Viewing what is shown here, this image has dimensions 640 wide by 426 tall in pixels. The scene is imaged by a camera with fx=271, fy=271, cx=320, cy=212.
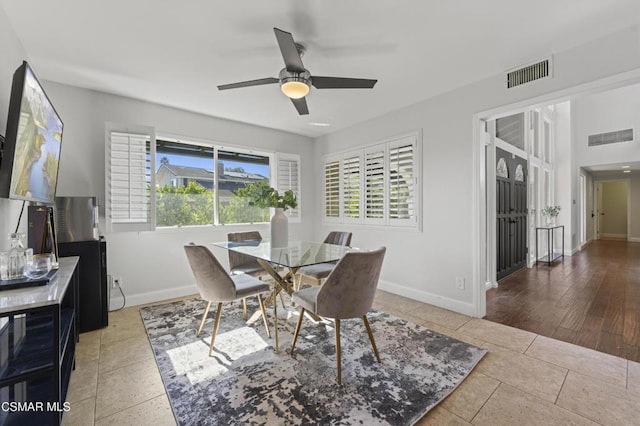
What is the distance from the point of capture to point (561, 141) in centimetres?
713

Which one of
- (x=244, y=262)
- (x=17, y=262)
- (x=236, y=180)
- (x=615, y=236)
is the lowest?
(x=615, y=236)

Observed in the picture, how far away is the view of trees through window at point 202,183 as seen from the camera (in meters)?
3.68

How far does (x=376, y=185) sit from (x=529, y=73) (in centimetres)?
212

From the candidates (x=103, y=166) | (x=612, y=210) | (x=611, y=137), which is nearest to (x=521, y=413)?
(x=103, y=166)

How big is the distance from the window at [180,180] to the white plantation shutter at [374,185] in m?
A: 1.33

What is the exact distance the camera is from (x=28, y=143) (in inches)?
66.1

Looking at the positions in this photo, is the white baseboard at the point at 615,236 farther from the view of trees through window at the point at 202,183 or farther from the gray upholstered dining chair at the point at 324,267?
the view of trees through window at the point at 202,183

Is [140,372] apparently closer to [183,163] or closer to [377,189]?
[183,163]

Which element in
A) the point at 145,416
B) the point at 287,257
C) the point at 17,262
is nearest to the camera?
the point at 17,262

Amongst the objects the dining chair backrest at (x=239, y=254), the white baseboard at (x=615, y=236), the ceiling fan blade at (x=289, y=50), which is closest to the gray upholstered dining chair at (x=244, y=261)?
the dining chair backrest at (x=239, y=254)

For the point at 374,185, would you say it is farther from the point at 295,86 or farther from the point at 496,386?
the point at 496,386

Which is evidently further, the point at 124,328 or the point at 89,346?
the point at 124,328

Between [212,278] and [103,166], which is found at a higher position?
[103,166]

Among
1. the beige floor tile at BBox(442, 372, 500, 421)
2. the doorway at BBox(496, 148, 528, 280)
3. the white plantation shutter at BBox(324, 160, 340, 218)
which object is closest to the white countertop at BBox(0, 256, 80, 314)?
the beige floor tile at BBox(442, 372, 500, 421)
